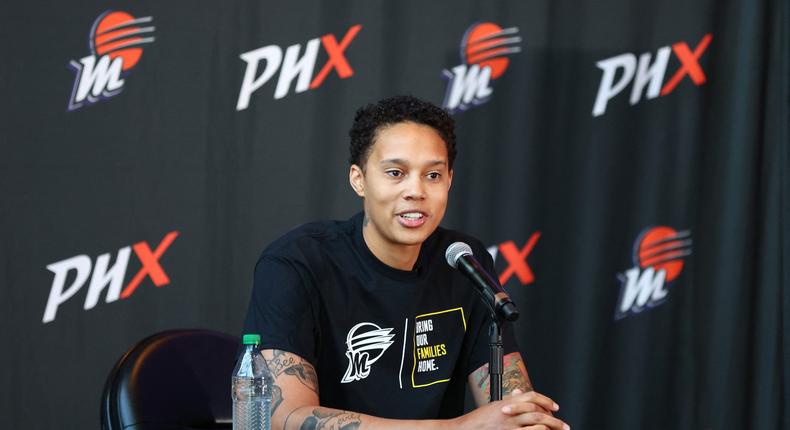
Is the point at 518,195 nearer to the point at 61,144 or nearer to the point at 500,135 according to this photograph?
the point at 500,135

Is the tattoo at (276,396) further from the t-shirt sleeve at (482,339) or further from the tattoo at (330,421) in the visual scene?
the t-shirt sleeve at (482,339)

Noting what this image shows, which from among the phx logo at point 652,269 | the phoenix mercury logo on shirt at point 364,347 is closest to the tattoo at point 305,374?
the phoenix mercury logo on shirt at point 364,347

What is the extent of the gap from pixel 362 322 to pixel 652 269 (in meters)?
1.92

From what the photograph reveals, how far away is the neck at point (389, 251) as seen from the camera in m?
2.10

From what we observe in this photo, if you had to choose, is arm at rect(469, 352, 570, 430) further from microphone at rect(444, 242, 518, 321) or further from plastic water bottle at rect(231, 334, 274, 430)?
plastic water bottle at rect(231, 334, 274, 430)

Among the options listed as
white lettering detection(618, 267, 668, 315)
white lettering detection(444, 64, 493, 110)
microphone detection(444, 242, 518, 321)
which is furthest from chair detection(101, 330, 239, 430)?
white lettering detection(618, 267, 668, 315)

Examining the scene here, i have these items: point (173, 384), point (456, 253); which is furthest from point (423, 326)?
point (173, 384)

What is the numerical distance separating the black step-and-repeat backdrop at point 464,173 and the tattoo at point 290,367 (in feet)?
4.62

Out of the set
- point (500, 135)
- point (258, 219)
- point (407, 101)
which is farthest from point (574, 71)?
point (407, 101)

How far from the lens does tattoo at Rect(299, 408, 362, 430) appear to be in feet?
5.80

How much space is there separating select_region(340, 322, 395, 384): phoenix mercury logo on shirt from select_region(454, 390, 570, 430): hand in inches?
14.5

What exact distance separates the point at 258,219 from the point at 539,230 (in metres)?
1.05

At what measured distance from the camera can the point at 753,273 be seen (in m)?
3.68

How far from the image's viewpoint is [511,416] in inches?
64.6
